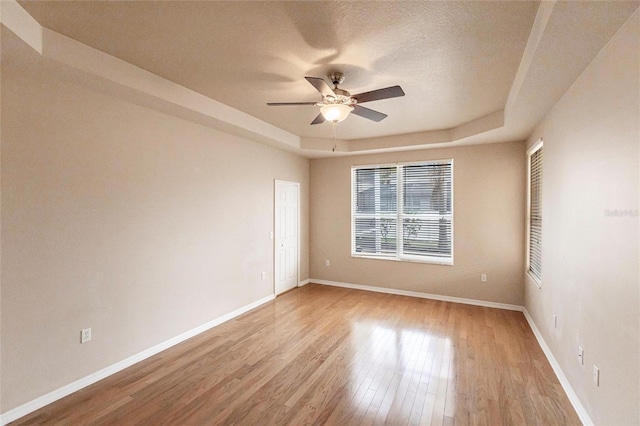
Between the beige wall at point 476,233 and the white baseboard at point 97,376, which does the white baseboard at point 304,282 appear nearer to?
the beige wall at point 476,233

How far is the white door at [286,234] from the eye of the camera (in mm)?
5387

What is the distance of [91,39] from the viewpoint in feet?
7.36

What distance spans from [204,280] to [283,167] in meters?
2.48

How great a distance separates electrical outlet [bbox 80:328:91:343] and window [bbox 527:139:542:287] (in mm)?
4737

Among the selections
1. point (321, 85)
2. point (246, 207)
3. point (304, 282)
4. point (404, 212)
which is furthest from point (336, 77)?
point (304, 282)

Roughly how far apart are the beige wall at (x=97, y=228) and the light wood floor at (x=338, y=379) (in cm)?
37

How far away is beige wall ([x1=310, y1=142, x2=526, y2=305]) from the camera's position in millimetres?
4578

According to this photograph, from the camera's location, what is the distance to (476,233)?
16.0 feet

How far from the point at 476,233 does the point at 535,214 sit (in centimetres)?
96

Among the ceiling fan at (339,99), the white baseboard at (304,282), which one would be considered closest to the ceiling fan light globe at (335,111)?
the ceiling fan at (339,99)

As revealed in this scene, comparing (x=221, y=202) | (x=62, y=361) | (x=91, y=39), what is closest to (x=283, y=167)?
(x=221, y=202)

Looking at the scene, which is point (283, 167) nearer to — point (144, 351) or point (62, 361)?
point (144, 351)

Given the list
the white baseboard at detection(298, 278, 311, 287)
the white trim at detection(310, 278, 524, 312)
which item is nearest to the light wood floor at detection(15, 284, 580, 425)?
the white trim at detection(310, 278, 524, 312)

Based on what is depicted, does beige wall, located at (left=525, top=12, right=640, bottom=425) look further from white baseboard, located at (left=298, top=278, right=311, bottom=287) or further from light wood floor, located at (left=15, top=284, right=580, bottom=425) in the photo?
white baseboard, located at (left=298, top=278, right=311, bottom=287)
